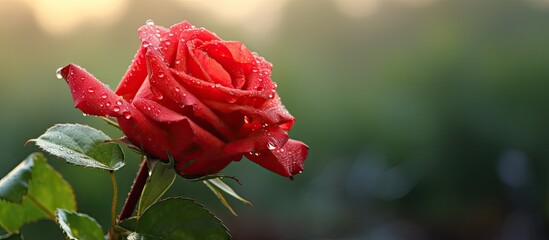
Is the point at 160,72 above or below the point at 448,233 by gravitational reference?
above

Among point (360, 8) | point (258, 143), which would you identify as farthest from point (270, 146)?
point (360, 8)

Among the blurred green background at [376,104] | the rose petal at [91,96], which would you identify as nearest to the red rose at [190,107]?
the rose petal at [91,96]

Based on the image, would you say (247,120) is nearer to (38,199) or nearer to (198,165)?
(198,165)

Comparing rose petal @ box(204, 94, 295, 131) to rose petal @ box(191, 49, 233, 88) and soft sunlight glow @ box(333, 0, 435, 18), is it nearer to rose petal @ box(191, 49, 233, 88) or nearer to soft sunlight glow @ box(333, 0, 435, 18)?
rose petal @ box(191, 49, 233, 88)

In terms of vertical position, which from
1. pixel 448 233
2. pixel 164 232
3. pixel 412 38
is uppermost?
pixel 164 232

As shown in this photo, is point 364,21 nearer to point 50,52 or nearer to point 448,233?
point 448,233

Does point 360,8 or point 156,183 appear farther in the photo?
point 360,8

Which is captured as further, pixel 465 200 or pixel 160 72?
pixel 465 200

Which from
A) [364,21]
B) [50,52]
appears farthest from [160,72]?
[364,21]
